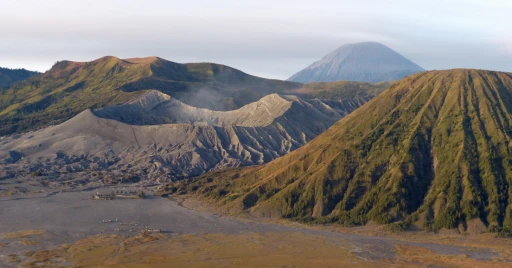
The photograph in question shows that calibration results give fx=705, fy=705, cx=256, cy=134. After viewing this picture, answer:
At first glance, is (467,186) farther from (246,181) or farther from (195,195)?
(195,195)

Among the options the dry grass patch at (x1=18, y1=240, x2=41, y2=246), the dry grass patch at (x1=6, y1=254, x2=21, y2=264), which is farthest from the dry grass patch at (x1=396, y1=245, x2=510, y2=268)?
the dry grass patch at (x1=18, y1=240, x2=41, y2=246)

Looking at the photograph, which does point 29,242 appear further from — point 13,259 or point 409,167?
point 409,167

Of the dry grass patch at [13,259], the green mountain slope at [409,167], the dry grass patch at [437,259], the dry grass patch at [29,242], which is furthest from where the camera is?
the green mountain slope at [409,167]

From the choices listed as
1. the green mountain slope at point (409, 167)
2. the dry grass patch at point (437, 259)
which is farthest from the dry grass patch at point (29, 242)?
the dry grass patch at point (437, 259)

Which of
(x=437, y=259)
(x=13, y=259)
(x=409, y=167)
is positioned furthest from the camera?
(x=409, y=167)

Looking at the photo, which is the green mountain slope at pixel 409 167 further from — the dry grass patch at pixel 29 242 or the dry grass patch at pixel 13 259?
the dry grass patch at pixel 13 259

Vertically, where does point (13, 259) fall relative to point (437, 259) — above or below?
below

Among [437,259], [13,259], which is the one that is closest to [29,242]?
[13,259]

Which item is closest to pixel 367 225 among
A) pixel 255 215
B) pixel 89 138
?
pixel 255 215

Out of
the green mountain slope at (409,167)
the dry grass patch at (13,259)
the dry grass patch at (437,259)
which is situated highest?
the green mountain slope at (409,167)
